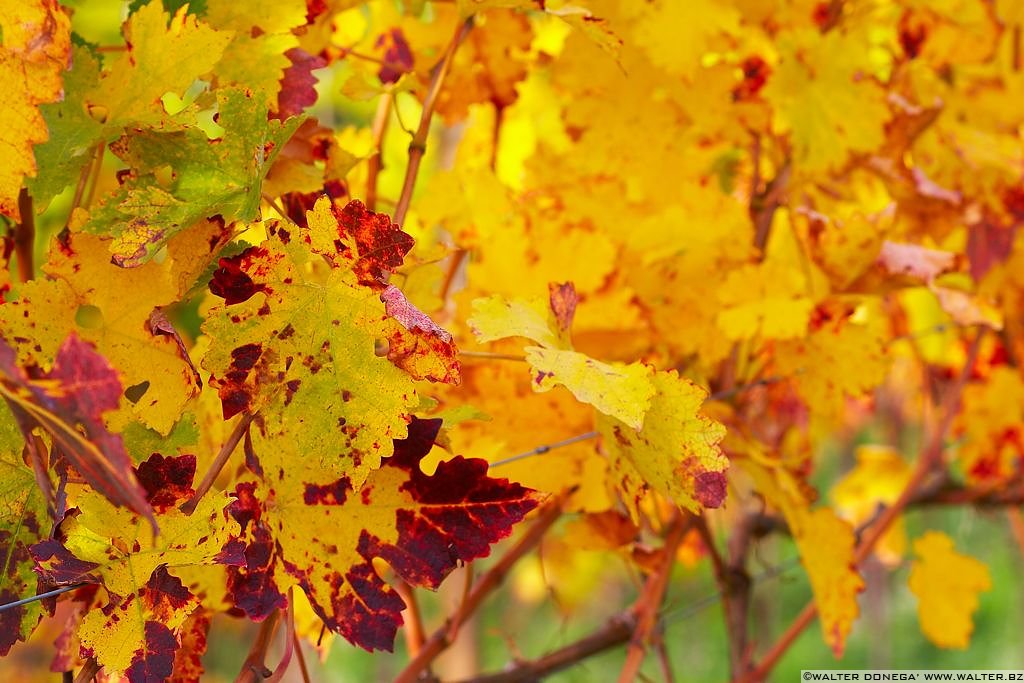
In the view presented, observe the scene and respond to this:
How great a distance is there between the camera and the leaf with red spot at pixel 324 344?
0.45 metres

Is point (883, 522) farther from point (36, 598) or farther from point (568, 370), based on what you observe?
point (36, 598)

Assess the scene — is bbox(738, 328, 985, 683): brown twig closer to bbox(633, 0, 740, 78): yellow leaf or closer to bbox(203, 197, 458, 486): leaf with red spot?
bbox(633, 0, 740, 78): yellow leaf

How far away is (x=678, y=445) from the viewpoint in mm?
518

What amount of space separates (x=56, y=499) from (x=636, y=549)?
0.43 m

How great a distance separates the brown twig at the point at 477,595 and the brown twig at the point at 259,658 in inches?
6.9

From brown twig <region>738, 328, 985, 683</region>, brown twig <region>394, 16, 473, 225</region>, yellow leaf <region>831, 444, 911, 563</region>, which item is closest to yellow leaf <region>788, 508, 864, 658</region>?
brown twig <region>738, 328, 985, 683</region>

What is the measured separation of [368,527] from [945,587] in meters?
0.76

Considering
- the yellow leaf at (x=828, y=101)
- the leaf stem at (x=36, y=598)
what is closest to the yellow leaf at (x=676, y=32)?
the yellow leaf at (x=828, y=101)

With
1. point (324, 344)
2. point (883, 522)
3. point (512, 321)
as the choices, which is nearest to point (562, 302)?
point (512, 321)

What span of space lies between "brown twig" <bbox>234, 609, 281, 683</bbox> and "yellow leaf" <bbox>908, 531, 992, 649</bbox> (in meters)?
0.72

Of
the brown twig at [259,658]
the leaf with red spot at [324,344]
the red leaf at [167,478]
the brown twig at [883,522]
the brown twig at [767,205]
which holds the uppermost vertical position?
the leaf with red spot at [324,344]

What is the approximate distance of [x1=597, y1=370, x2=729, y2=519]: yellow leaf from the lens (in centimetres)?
51

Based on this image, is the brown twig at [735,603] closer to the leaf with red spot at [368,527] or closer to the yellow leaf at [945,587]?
the yellow leaf at [945,587]

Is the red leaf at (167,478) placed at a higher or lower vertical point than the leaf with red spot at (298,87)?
lower
